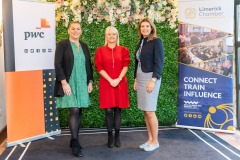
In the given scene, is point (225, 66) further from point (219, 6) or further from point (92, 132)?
point (92, 132)

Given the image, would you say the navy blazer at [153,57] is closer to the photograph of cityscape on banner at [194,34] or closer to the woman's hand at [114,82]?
the woman's hand at [114,82]

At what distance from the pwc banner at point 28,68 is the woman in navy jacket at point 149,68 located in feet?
4.07

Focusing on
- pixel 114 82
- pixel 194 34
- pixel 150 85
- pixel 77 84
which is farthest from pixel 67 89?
pixel 194 34

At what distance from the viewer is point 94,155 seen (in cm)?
314

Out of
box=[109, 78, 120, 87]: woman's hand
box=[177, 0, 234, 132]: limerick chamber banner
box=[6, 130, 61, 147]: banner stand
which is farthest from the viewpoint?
box=[177, 0, 234, 132]: limerick chamber banner

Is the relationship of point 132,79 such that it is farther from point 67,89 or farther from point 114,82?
point 67,89

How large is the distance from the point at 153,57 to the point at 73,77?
89 centimetres

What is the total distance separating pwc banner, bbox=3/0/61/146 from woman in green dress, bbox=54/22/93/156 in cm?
60

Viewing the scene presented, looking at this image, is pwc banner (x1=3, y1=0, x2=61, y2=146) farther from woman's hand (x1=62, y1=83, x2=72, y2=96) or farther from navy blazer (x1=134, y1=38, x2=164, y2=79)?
navy blazer (x1=134, y1=38, x2=164, y2=79)

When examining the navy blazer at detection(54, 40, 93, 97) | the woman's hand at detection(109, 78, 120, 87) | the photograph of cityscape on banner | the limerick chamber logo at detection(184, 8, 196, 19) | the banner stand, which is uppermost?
the limerick chamber logo at detection(184, 8, 196, 19)

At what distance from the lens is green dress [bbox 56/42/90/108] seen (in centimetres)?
312

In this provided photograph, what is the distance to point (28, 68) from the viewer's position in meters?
3.54

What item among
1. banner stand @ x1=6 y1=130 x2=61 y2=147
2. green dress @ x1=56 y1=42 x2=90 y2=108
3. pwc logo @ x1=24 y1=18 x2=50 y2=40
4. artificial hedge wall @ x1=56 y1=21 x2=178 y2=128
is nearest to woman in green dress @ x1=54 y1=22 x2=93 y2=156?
green dress @ x1=56 y1=42 x2=90 y2=108

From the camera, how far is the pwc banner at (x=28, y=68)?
338 cm
